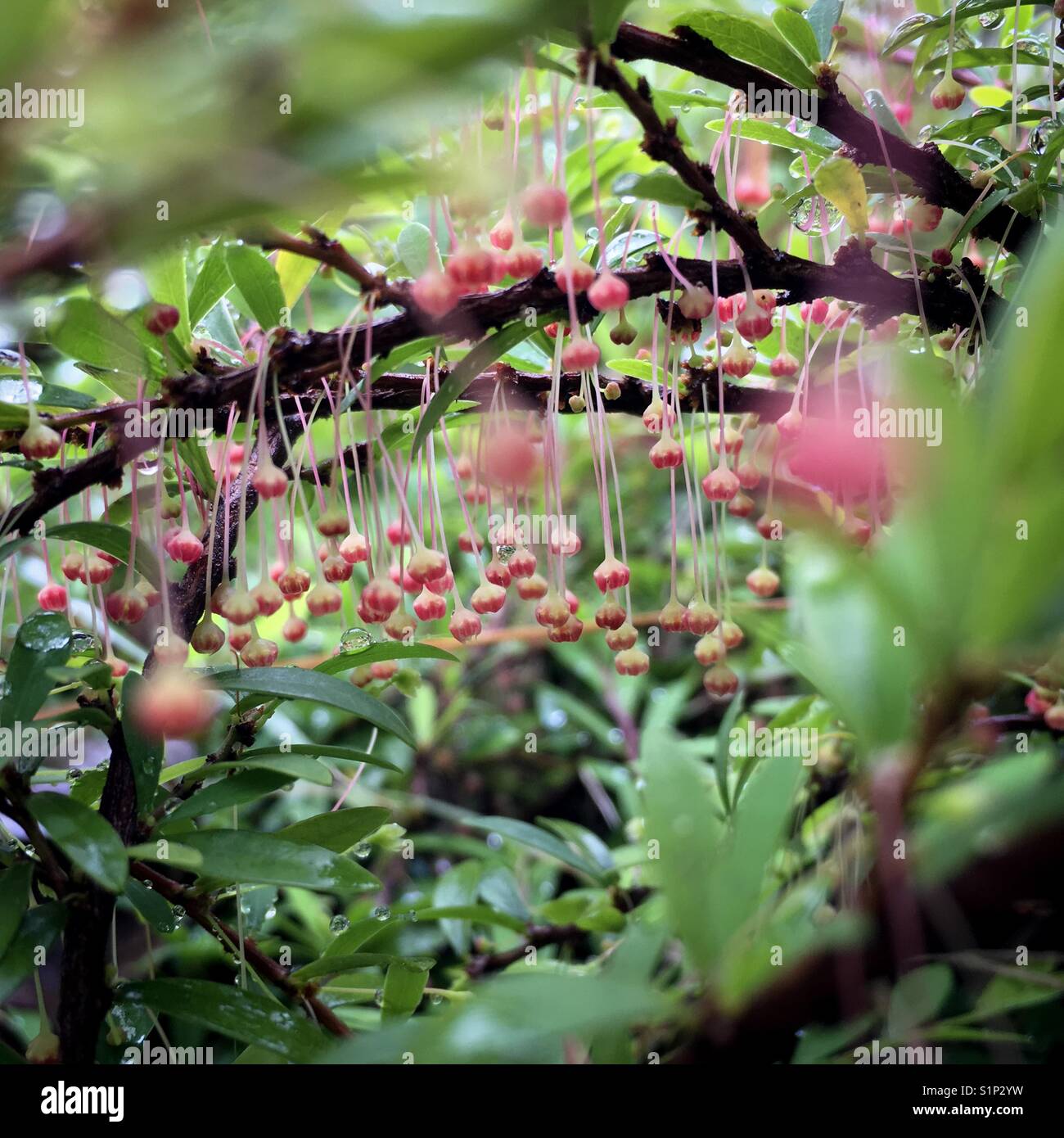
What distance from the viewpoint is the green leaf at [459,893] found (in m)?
0.89

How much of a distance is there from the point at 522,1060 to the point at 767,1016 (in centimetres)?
14

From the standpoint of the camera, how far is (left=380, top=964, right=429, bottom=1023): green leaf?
564 millimetres

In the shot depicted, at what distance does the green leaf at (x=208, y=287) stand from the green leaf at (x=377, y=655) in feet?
0.75

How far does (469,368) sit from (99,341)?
198 mm

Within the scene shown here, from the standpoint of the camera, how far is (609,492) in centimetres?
162

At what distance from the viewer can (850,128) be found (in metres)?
0.58

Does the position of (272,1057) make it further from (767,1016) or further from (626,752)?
(626,752)

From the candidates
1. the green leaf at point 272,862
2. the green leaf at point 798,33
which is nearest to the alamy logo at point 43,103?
the green leaf at point 272,862

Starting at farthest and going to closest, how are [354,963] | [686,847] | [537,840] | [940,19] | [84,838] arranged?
[537,840], [940,19], [354,963], [84,838], [686,847]

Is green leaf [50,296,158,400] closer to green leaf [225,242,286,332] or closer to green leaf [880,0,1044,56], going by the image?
green leaf [225,242,286,332]

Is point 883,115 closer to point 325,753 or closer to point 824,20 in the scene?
point 824,20
